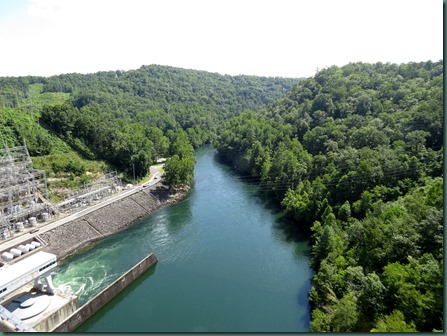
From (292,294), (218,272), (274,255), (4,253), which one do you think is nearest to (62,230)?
(4,253)

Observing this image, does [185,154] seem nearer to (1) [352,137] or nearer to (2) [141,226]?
(2) [141,226]

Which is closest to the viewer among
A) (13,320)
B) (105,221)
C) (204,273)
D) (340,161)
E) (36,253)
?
(13,320)

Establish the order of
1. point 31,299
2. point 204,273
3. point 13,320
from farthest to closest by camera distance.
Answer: point 204,273
point 31,299
point 13,320

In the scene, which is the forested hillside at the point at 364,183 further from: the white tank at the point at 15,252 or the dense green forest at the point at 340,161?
the white tank at the point at 15,252

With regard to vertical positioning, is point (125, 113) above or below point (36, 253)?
above

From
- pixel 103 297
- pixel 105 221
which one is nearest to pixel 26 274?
pixel 103 297

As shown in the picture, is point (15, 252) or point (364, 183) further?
point (364, 183)

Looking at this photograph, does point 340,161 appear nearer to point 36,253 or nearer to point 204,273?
point 204,273
